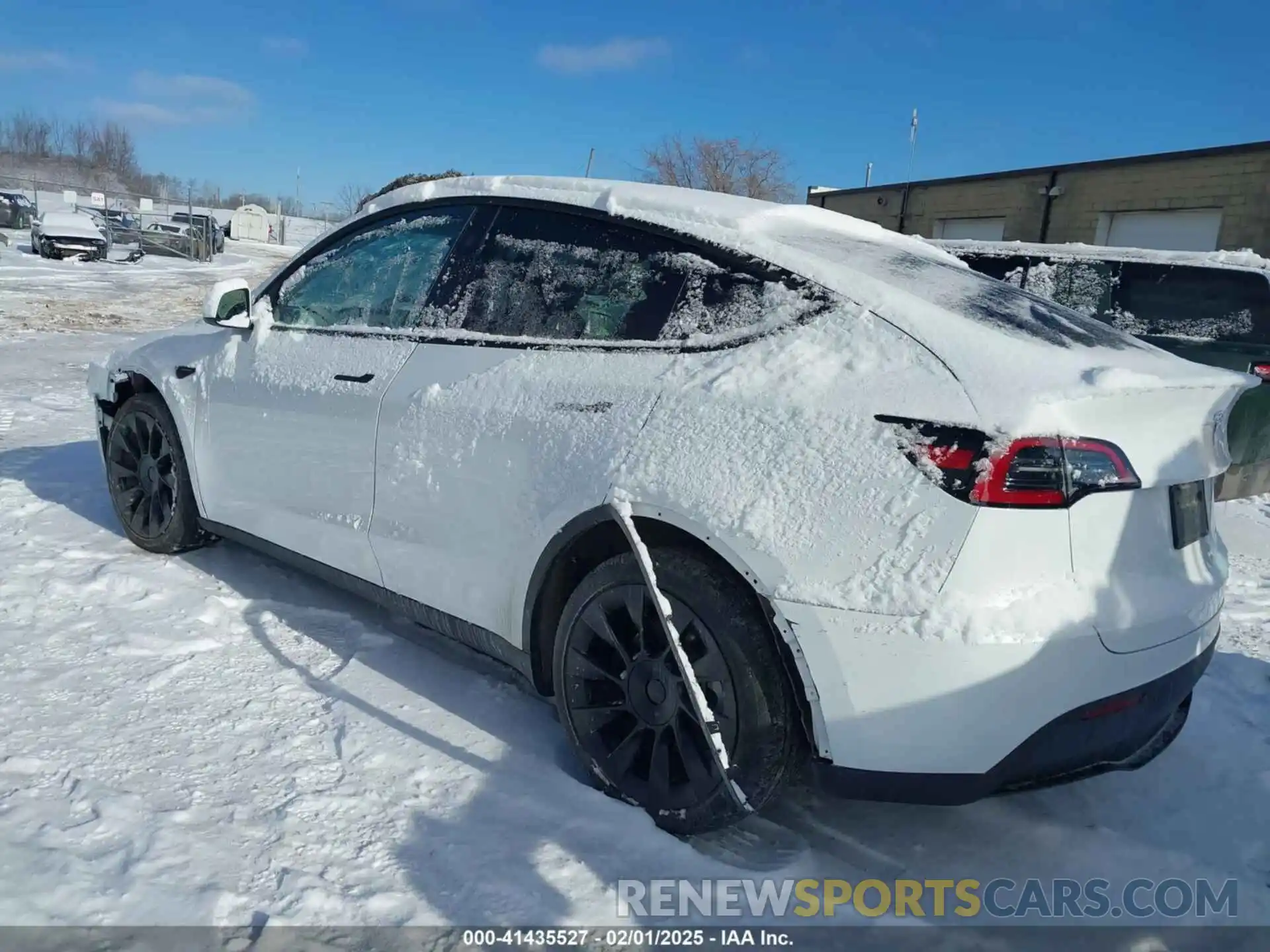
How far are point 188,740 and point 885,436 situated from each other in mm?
2257

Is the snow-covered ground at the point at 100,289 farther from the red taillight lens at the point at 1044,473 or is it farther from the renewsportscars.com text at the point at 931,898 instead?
the red taillight lens at the point at 1044,473

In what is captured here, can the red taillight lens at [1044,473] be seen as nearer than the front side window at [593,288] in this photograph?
Yes

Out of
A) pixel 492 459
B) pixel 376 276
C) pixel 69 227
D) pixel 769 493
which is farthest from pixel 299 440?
pixel 69 227

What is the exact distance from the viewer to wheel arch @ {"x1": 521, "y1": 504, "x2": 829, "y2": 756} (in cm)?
216

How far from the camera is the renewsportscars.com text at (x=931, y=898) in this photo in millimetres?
2279

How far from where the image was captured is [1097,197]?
16.4m

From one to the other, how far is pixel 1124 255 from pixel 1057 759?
5.49 meters

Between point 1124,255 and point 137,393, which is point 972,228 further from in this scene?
point 137,393

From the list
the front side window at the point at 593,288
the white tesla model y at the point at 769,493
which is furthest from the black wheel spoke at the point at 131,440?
the front side window at the point at 593,288

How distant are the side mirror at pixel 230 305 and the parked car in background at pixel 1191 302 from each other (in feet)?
13.4

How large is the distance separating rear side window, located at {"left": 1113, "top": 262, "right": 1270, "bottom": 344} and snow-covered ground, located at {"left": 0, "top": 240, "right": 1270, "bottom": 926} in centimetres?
275

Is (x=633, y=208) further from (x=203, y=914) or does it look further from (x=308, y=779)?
(x=203, y=914)

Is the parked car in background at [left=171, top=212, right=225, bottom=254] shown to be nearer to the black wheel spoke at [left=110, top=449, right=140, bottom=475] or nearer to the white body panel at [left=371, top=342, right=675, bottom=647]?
the black wheel spoke at [left=110, top=449, right=140, bottom=475]

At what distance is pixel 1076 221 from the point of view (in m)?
16.9
